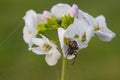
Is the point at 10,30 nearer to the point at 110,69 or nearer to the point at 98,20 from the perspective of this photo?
the point at 110,69

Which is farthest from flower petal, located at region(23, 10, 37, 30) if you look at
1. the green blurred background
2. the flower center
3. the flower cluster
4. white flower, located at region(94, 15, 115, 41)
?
the green blurred background

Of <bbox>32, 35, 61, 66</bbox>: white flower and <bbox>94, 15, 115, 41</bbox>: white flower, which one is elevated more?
<bbox>94, 15, 115, 41</bbox>: white flower

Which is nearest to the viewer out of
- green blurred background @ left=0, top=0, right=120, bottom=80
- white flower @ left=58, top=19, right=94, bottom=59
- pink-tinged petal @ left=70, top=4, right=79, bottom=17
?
white flower @ left=58, top=19, right=94, bottom=59

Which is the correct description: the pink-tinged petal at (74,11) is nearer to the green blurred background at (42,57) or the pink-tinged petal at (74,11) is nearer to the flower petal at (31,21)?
the flower petal at (31,21)

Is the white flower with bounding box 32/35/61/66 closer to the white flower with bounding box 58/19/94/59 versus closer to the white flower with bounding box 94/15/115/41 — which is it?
the white flower with bounding box 58/19/94/59

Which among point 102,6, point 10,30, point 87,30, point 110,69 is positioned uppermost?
point 102,6

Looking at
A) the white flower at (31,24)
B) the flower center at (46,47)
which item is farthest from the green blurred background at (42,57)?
the flower center at (46,47)

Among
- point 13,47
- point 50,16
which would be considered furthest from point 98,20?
point 13,47

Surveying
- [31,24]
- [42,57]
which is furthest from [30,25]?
[42,57]
